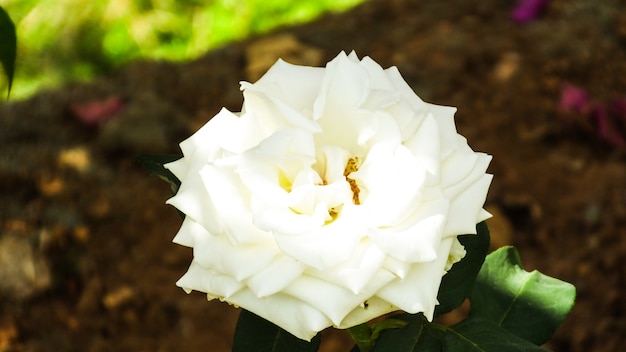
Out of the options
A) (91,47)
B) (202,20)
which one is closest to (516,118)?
(202,20)

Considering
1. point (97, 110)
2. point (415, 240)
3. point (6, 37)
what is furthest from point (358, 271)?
point (97, 110)

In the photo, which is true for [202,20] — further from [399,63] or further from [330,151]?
[330,151]

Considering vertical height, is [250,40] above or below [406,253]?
below

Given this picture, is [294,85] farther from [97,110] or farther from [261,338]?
[97,110]

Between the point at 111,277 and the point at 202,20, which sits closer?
the point at 111,277

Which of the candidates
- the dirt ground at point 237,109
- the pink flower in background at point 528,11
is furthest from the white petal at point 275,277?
the pink flower in background at point 528,11

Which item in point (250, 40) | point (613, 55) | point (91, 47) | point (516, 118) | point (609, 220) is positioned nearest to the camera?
point (609, 220)

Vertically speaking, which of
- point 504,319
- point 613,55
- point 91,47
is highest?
point 504,319
